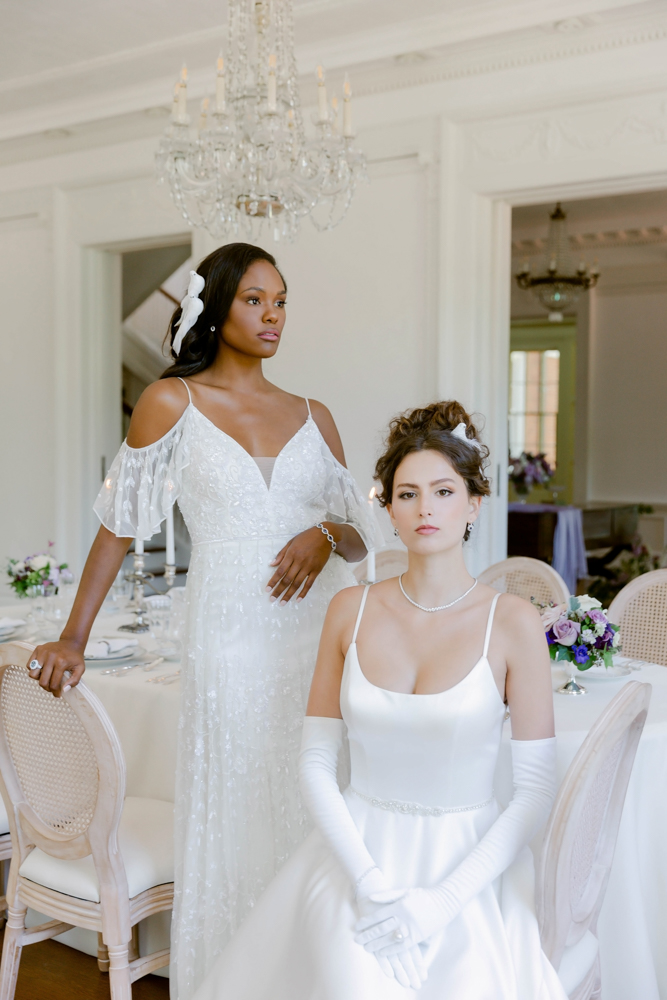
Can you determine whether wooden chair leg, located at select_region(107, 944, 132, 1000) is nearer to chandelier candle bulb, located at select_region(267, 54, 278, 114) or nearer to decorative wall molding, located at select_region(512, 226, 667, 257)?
chandelier candle bulb, located at select_region(267, 54, 278, 114)

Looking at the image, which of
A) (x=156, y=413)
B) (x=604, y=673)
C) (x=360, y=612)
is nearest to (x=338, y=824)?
(x=360, y=612)

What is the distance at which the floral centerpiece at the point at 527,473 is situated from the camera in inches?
326

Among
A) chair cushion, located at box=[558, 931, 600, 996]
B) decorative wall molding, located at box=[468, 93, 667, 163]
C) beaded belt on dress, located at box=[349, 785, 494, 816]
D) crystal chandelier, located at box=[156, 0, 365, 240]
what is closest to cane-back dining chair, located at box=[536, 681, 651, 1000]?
Answer: chair cushion, located at box=[558, 931, 600, 996]

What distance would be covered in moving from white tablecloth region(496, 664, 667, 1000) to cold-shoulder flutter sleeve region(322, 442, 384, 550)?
0.55 m

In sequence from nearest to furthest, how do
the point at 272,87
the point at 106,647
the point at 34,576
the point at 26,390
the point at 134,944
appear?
the point at 134,944, the point at 106,647, the point at 272,87, the point at 34,576, the point at 26,390

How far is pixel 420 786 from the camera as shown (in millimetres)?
1583

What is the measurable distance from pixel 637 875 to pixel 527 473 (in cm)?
638

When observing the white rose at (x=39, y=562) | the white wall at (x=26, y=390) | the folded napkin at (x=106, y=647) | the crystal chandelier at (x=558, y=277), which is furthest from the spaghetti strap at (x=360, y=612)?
the crystal chandelier at (x=558, y=277)

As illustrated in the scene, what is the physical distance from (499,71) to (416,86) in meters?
0.43

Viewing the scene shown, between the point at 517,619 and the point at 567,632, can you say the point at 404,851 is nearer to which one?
the point at 517,619

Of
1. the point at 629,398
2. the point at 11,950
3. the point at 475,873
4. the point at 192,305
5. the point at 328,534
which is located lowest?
the point at 11,950

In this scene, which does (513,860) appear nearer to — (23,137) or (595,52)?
(595,52)

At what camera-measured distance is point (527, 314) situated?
998 cm

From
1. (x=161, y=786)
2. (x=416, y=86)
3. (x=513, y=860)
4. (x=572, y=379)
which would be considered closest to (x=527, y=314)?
(x=572, y=379)
